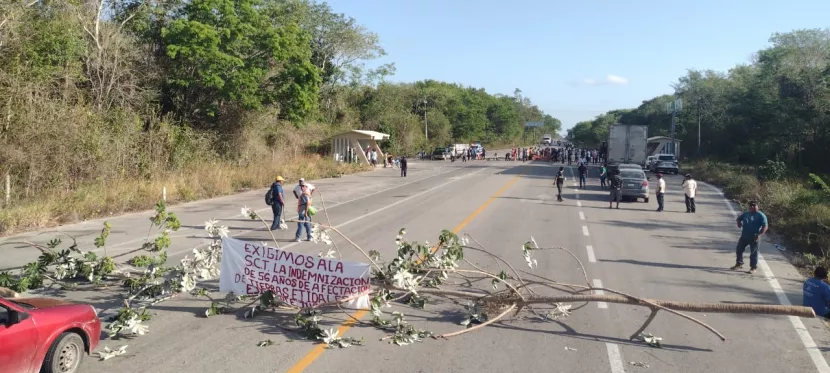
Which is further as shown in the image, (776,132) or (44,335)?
(776,132)

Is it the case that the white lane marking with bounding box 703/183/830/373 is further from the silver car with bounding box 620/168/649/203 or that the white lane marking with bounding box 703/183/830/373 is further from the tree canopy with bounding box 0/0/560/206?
the tree canopy with bounding box 0/0/560/206

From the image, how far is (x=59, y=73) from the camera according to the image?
21.3 meters

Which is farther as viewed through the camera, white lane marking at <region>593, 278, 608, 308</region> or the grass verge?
the grass verge

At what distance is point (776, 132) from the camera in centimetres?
4309

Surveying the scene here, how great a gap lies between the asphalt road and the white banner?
1.05ft

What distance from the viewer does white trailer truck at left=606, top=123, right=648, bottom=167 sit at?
1553 inches

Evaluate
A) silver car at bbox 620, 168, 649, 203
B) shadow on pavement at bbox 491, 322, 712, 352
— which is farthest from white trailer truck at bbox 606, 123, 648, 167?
shadow on pavement at bbox 491, 322, 712, 352

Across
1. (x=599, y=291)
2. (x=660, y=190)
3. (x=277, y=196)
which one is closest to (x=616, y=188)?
(x=660, y=190)

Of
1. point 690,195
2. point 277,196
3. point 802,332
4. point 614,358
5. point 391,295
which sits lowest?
point 802,332

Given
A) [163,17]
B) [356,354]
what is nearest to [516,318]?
[356,354]

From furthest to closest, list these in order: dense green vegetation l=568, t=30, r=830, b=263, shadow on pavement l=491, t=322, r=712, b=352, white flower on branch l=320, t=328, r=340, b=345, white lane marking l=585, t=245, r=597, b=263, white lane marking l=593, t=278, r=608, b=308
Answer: dense green vegetation l=568, t=30, r=830, b=263, white lane marking l=585, t=245, r=597, b=263, white lane marking l=593, t=278, r=608, b=308, shadow on pavement l=491, t=322, r=712, b=352, white flower on branch l=320, t=328, r=340, b=345

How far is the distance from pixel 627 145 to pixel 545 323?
34036 millimetres

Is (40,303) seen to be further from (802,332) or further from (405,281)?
(802,332)

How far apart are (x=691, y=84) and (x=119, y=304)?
79.1m
